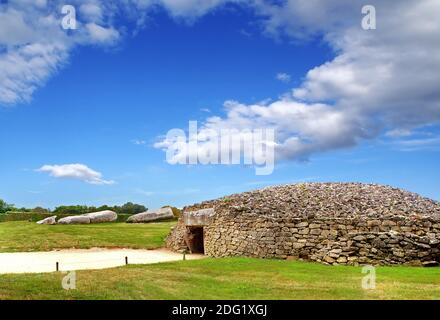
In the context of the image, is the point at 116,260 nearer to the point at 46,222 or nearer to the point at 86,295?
the point at 86,295

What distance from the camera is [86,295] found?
1088 centimetres

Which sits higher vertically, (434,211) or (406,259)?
(434,211)

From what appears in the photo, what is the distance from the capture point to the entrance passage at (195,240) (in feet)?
80.4

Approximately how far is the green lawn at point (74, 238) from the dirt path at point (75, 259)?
50.0 inches

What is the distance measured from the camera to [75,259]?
68.9 feet

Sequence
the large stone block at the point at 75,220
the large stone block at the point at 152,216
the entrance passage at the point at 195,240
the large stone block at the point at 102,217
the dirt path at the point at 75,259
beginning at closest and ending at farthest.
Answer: the dirt path at the point at 75,259, the entrance passage at the point at 195,240, the large stone block at the point at 75,220, the large stone block at the point at 102,217, the large stone block at the point at 152,216

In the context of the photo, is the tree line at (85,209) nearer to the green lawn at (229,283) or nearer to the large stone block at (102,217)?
the large stone block at (102,217)

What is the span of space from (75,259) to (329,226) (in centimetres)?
1130

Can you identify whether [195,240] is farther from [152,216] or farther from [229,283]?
[152,216]

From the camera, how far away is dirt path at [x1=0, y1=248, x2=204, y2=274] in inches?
702

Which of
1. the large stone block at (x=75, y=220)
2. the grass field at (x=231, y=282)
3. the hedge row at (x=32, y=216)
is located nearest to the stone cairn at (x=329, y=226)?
the grass field at (x=231, y=282)

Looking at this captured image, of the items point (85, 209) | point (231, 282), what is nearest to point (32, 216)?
point (85, 209)
